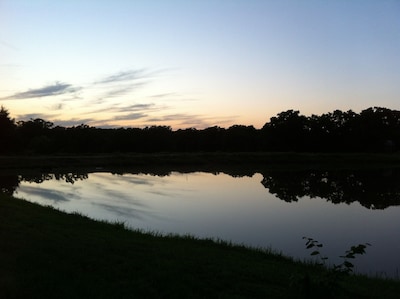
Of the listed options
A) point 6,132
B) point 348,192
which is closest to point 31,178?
point 6,132

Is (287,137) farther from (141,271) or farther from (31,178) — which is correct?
(141,271)

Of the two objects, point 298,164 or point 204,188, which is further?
point 298,164

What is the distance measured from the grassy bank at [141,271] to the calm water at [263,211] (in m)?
3.64

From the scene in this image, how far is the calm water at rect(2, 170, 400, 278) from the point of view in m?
14.1

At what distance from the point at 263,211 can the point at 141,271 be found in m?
14.3

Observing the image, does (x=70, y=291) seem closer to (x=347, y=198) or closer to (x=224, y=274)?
(x=224, y=274)

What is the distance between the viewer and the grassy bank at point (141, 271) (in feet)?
19.6

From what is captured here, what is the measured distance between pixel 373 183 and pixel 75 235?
101ft

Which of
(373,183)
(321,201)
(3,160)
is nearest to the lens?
(321,201)

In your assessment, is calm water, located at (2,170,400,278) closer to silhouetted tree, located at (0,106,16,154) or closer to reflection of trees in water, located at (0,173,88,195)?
reflection of trees in water, located at (0,173,88,195)

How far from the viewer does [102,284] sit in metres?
6.23

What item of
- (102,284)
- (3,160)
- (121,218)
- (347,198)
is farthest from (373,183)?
(3,160)

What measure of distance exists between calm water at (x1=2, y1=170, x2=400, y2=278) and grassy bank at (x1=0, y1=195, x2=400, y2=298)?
3640 mm

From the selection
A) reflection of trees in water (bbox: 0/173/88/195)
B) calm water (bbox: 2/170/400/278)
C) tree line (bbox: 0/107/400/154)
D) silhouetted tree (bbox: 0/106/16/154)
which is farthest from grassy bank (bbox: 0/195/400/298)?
tree line (bbox: 0/107/400/154)
